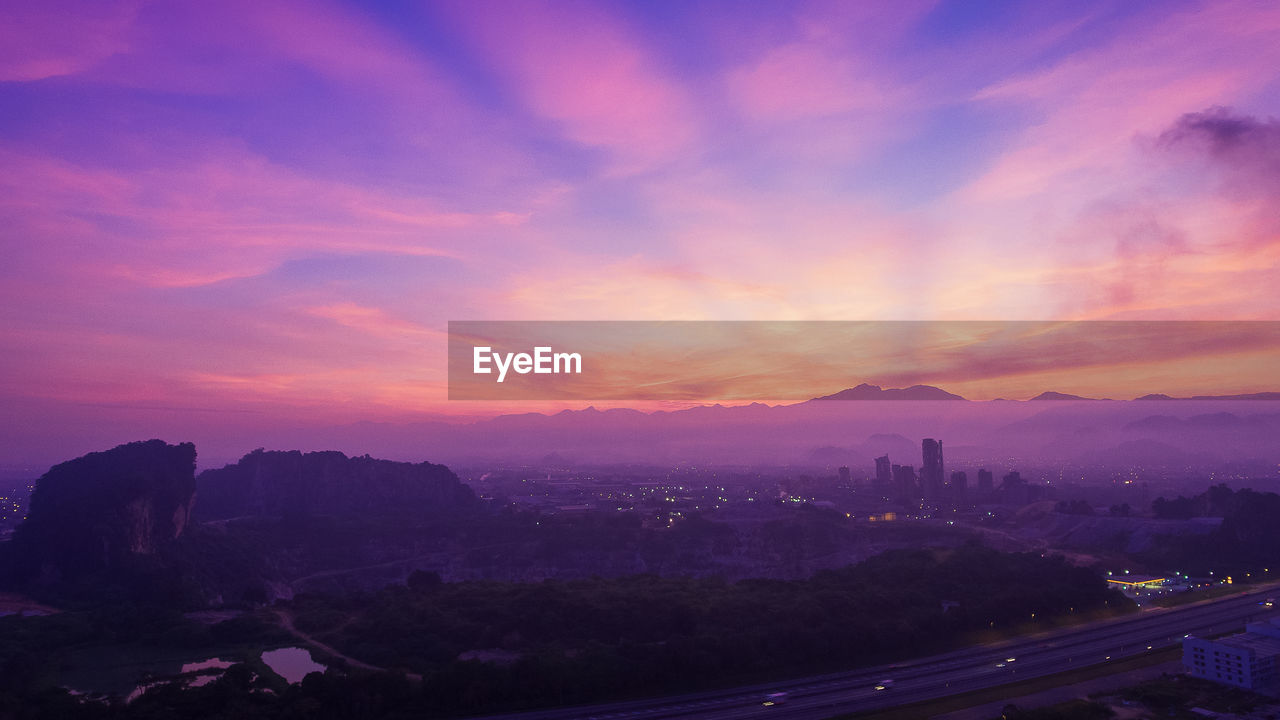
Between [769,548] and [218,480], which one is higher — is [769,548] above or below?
below

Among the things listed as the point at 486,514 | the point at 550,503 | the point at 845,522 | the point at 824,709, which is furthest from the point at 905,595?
the point at 550,503

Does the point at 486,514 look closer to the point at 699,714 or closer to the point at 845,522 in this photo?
the point at 845,522

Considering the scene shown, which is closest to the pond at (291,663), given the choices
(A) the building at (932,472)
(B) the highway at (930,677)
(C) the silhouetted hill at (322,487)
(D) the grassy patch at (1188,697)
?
(B) the highway at (930,677)

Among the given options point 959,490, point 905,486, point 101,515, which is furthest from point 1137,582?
point 101,515

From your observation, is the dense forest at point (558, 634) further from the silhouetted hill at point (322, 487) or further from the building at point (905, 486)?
the building at point (905, 486)

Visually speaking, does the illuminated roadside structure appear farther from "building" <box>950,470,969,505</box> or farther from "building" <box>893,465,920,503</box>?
"building" <box>893,465,920,503</box>

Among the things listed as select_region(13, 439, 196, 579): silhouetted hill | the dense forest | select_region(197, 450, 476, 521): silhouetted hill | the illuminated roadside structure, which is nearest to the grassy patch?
the dense forest
